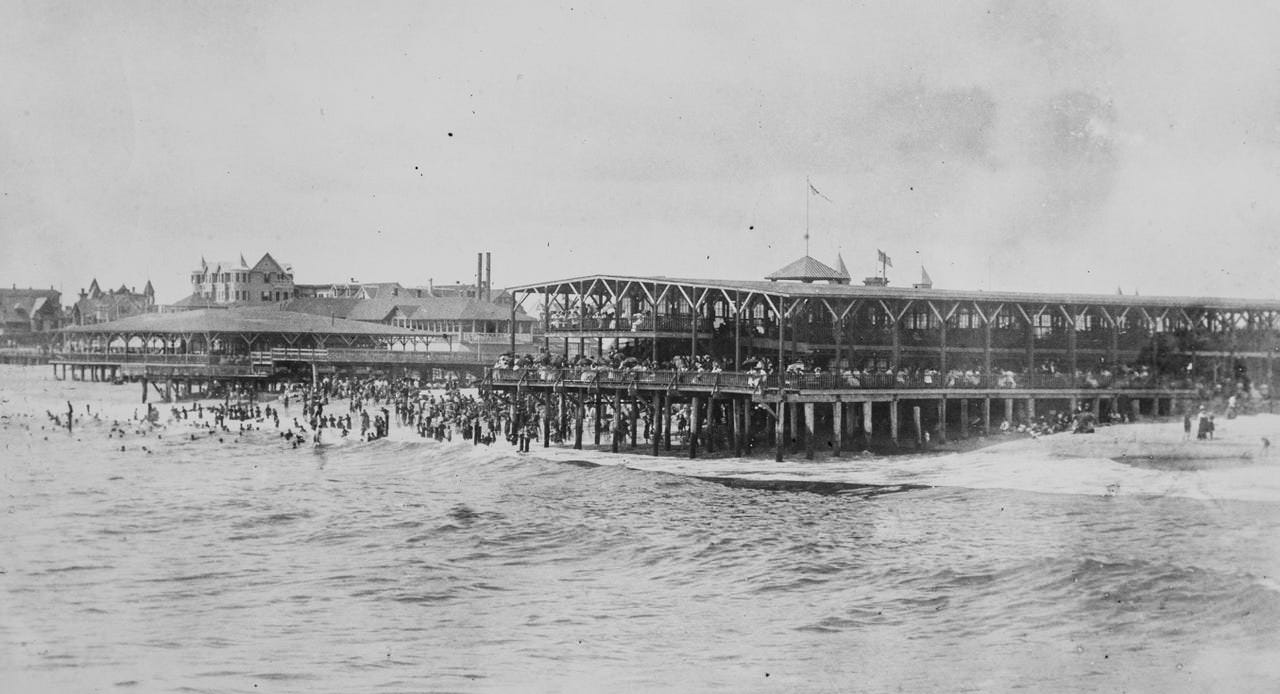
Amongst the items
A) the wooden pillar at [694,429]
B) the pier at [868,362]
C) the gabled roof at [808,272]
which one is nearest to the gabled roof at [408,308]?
the gabled roof at [808,272]

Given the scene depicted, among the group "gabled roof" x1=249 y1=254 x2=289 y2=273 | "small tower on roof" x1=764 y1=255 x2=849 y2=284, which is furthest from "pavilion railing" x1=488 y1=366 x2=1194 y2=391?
"gabled roof" x1=249 y1=254 x2=289 y2=273

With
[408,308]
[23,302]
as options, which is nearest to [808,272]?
[408,308]

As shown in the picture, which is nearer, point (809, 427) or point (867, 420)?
point (809, 427)

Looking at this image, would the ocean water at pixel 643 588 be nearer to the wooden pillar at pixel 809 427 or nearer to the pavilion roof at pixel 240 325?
the wooden pillar at pixel 809 427

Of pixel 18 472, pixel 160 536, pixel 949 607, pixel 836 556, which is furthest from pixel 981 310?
pixel 18 472

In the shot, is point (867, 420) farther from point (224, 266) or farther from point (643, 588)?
point (224, 266)

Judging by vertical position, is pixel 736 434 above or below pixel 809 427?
below

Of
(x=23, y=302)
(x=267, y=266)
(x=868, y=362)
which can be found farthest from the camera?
(x=23, y=302)

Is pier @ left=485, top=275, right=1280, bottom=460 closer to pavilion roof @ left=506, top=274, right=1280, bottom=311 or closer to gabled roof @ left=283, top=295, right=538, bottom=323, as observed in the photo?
pavilion roof @ left=506, top=274, right=1280, bottom=311

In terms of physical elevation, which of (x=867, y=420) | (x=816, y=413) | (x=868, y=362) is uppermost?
(x=868, y=362)
